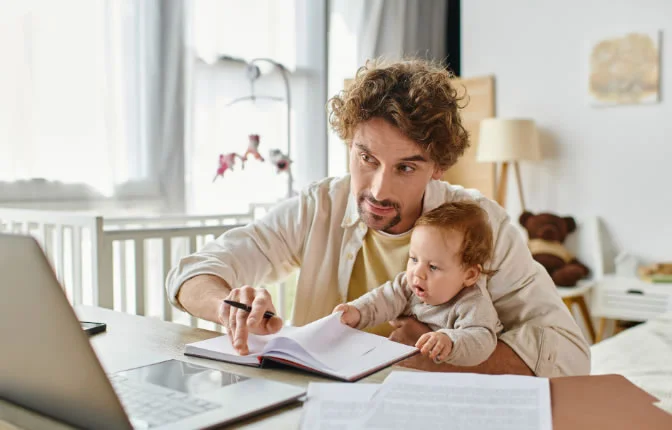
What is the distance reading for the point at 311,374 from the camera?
902 millimetres

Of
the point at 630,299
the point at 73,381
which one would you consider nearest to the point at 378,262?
the point at 73,381

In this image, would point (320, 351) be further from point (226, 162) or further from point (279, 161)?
point (279, 161)

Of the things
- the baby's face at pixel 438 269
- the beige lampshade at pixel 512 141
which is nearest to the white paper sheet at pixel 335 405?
the baby's face at pixel 438 269

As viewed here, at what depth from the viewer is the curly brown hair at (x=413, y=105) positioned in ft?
4.53

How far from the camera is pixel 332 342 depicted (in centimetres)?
101

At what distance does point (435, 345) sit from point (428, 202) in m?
0.49

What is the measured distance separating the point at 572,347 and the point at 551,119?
291 centimetres

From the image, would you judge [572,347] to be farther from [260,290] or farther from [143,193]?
[143,193]

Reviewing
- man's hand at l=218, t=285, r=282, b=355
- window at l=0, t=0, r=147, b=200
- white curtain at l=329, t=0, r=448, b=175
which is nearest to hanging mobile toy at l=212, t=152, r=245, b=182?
window at l=0, t=0, r=147, b=200

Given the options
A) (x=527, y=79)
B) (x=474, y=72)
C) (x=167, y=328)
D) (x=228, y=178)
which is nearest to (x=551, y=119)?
(x=527, y=79)

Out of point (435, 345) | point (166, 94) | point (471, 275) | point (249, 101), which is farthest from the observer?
point (249, 101)

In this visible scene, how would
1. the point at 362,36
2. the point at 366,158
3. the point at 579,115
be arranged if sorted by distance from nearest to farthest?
the point at 366,158
the point at 579,115
the point at 362,36

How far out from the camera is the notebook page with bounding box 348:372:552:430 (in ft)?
2.24

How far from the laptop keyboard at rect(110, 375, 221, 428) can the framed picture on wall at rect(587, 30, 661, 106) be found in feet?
11.5
